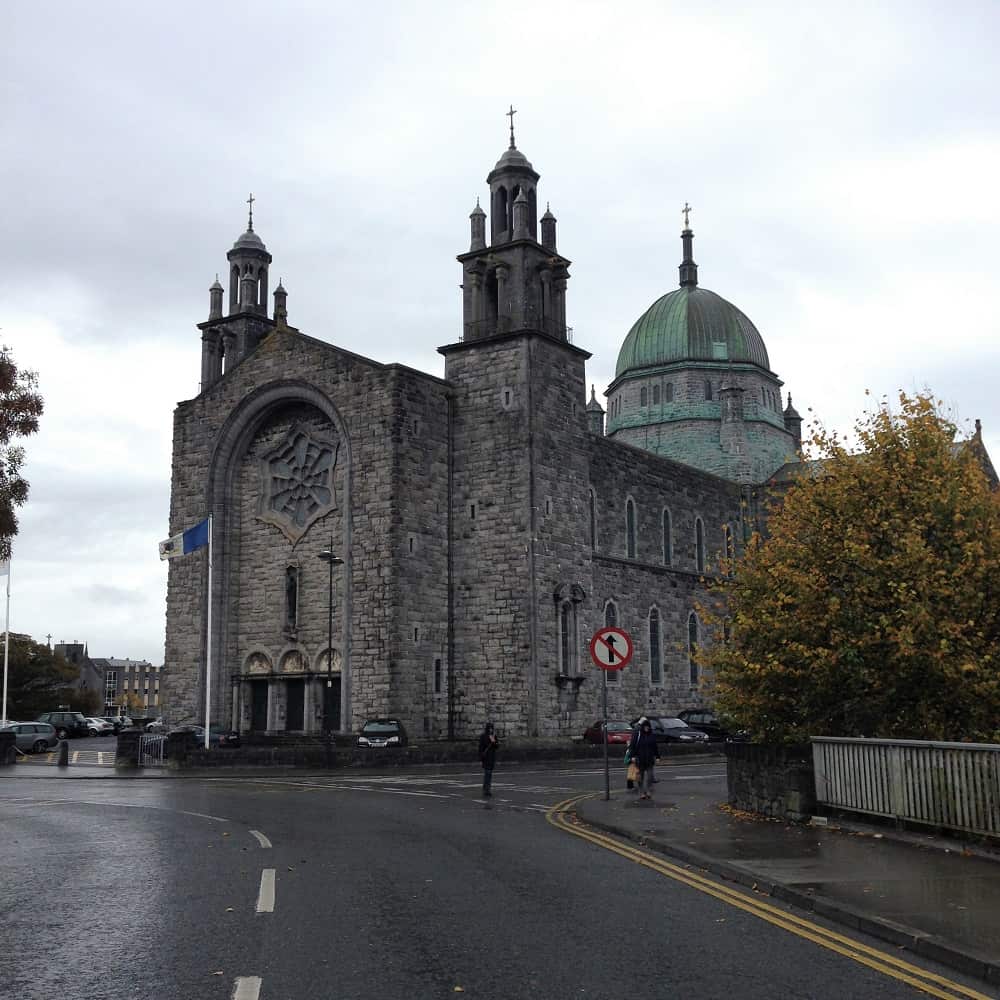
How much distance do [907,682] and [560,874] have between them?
7.27 metres

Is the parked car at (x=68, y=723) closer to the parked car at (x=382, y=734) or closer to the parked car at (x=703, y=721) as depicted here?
the parked car at (x=382, y=734)

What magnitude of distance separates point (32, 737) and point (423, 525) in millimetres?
18312

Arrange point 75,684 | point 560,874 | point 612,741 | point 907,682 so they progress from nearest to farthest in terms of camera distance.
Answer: point 560,874, point 907,682, point 612,741, point 75,684

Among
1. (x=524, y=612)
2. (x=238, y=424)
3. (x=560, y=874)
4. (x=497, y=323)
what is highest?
(x=497, y=323)

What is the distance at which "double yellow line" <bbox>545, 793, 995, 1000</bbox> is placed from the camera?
23.3ft

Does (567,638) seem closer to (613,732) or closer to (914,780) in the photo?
(613,732)

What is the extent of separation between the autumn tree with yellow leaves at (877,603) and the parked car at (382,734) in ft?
65.2

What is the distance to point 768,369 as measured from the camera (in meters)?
70.9

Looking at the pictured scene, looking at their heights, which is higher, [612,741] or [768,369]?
[768,369]

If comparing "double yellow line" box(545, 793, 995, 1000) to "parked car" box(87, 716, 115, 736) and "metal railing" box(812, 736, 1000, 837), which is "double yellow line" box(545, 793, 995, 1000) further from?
"parked car" box(87, 716, 115, 736)

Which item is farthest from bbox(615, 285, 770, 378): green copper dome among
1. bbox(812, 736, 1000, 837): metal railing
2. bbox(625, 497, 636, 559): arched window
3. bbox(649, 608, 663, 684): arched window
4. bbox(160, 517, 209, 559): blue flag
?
bbox(812, 736, 1000, 837): metal railing

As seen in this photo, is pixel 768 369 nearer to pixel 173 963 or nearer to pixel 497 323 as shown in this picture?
pixel 497 323

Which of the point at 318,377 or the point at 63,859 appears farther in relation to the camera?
the point at 318,377

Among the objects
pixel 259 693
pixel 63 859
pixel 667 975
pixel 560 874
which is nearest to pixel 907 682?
pixel 560 874
